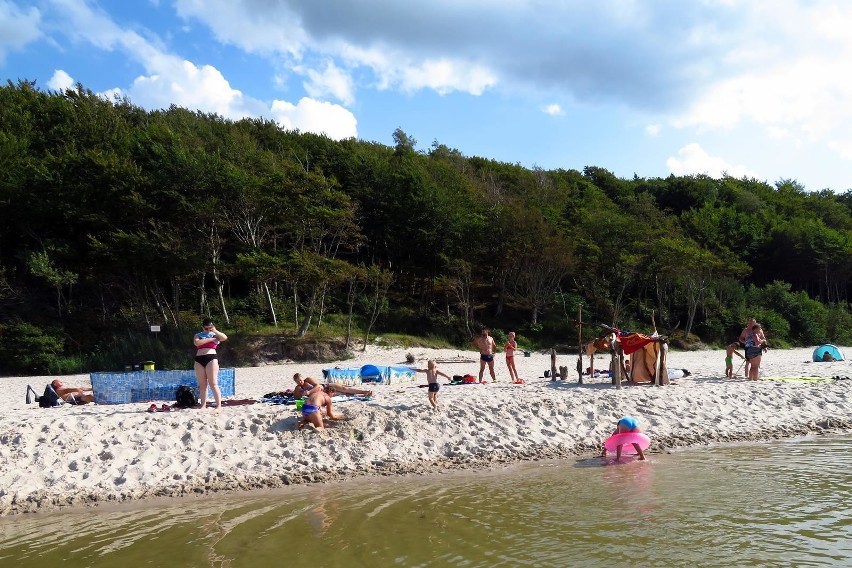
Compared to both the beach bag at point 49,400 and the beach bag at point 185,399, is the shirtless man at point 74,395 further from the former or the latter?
the beach bag at point 185,399

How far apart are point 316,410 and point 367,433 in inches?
35.4

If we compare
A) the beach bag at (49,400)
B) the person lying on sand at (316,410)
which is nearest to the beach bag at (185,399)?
the person lying on sand at (316,410)

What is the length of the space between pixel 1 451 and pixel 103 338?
19.4m

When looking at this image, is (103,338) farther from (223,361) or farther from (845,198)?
(845,198)

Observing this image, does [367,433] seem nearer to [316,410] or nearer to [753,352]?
[316,410]

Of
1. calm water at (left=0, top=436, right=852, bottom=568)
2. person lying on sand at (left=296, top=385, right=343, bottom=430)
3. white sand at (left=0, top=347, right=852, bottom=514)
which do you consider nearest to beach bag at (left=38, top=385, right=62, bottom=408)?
white sand at (left=0, top=347, right=852, bottom=514)

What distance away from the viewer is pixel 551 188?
4750cm

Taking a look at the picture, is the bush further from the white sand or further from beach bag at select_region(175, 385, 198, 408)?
beach bag at select_region(175, 385, 198, 408)

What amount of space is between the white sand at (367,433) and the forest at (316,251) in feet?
42.2

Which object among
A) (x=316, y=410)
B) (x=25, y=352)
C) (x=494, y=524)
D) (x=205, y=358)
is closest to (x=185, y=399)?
(x=205, y=358)

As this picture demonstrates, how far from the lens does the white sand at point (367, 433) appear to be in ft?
27.9

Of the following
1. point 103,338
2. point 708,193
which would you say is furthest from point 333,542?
point 708,193

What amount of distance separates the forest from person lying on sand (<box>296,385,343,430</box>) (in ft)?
49.6

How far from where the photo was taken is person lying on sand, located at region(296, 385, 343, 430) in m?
9.89
